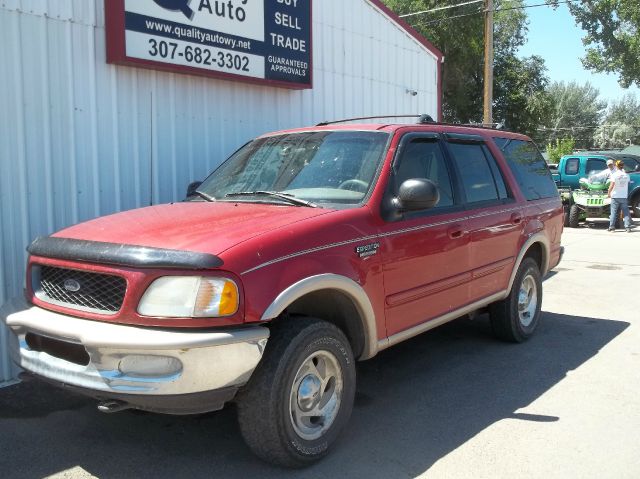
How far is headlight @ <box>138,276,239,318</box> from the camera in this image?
A: 3072 millimetres

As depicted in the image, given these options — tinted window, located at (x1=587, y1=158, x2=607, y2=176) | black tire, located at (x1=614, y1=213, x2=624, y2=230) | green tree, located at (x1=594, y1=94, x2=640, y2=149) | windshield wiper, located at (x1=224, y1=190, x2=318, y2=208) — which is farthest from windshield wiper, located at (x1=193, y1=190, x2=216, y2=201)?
green tree, located at (x1=594, y1=94, x2=640, y2=149)

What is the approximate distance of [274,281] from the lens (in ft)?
10.7

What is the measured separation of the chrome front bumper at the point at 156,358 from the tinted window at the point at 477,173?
2.59 meters

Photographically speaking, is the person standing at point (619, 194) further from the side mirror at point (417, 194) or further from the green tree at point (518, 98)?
the green tree at point (518, 98)

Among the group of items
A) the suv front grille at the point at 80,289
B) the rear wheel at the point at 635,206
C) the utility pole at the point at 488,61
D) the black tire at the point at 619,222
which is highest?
the utility pole at the point at 488,61

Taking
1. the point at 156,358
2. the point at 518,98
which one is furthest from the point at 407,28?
the point at 518,98

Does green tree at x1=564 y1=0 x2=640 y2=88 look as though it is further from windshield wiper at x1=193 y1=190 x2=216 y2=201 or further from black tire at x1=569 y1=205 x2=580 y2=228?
windshield wiper at x1=193 y1=190 x2=216 y2=201

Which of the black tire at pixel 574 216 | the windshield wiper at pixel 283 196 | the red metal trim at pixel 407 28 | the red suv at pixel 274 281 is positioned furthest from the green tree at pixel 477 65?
the windshield wiper at pixel 283 196

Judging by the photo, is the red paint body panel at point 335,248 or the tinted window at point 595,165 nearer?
the red paint body panel at point 335,248

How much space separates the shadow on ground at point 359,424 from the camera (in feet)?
11.9

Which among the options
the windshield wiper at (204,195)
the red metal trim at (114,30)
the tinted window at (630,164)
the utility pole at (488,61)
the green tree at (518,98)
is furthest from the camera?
the green tree at (518,98)

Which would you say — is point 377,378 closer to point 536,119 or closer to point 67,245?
point 67,245

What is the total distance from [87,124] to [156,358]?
331cm

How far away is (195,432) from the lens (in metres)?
4.07
